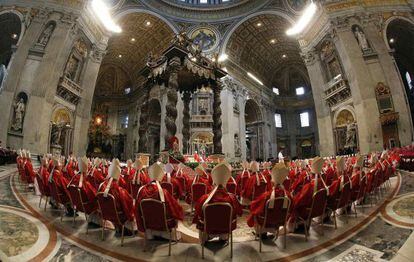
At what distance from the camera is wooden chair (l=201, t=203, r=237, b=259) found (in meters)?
2.55

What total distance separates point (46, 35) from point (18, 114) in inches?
219

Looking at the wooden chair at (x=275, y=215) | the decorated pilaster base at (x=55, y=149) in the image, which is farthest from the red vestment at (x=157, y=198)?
the decorated pilaster base at (x=55, y=149)

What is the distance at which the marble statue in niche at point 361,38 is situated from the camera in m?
13.7

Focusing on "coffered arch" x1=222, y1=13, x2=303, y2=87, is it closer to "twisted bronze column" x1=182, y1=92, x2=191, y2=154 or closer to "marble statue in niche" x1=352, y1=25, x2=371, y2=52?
"marble statue in niche" x1=352, y1=25, x2=371, y2=52

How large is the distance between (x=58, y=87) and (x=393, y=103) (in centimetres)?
2176

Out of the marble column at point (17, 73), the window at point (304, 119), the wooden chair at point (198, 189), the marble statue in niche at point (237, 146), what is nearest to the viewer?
the wooden chair at point (198, 189)

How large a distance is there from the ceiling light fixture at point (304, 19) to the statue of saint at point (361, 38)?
3722mm

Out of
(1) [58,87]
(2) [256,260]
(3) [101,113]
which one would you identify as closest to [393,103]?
(2) [256,260]

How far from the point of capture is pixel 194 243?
3.05 metres

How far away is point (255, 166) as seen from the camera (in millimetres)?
5652

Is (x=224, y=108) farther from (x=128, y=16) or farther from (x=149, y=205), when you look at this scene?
(x=149, y=205)

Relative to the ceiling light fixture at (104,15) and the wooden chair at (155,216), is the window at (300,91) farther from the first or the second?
the wooden chair at (155,216)

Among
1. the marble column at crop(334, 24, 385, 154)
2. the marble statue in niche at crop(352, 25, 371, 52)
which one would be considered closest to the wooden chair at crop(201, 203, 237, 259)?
the marble column at crop(334, 24, 385, 154)

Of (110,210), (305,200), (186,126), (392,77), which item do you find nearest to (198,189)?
(110,210)
